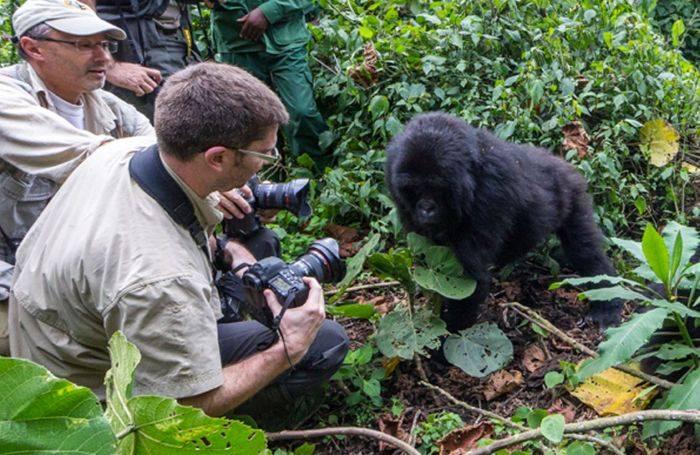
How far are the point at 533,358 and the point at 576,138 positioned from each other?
1.61m

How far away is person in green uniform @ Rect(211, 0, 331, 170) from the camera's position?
5.36 metres

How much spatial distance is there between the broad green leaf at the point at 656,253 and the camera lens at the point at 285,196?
1350mm

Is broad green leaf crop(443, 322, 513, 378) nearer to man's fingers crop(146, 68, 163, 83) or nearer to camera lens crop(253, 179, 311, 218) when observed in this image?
camera lens crop(253, 179, 311, 218)

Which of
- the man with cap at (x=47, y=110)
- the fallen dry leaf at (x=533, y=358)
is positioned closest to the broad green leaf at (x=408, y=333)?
the fallen dry leaf at (x=533, y=358)

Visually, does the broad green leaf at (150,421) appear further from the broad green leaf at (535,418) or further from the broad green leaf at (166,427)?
the broad green leaf at (535,418)

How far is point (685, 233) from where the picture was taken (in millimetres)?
3254

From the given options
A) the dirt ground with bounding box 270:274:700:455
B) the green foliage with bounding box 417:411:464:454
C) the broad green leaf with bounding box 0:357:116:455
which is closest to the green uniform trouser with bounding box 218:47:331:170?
the dirt ground with bounding box 270:274:700:455

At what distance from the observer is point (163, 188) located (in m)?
2.70

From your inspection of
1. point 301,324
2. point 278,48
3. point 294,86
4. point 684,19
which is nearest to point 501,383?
point 301,324

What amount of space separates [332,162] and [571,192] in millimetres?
1940

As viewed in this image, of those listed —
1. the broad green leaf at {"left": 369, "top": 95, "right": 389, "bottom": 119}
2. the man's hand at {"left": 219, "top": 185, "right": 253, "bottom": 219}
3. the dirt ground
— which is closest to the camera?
the man's hand at {"left": 219, "top": 185, "right": 253, "bottom": 219}

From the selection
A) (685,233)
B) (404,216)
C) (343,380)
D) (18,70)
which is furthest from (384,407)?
(18,70)

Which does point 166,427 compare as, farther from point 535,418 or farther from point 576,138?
point 576,138

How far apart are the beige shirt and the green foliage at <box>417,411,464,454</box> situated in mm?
1064
